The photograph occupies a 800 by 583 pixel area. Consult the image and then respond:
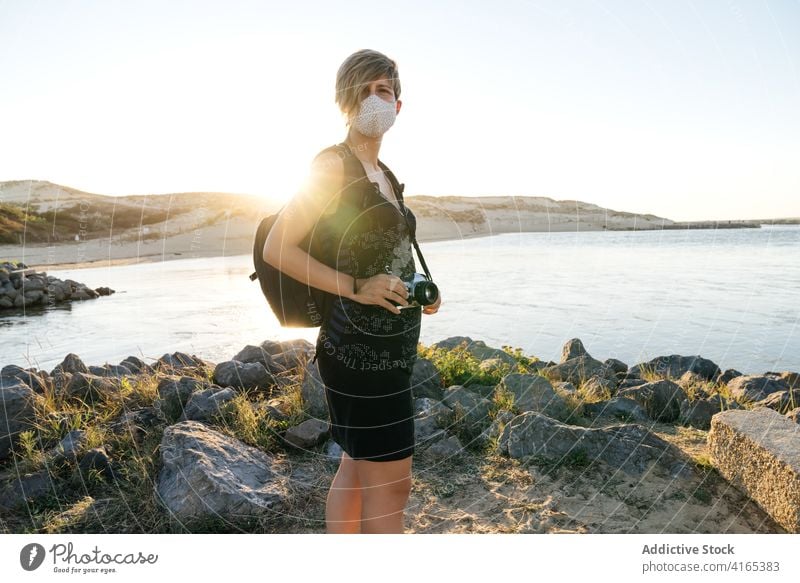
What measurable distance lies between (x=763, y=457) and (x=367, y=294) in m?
2.58

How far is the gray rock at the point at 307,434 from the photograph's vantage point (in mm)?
3873

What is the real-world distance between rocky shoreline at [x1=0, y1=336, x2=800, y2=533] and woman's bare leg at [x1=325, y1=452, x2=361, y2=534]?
1057 mm

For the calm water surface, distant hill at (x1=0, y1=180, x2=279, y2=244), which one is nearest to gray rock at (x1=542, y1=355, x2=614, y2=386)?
the calm water surface

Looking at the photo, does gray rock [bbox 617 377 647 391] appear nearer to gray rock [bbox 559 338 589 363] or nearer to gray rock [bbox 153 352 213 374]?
gray rock [bbox 559 338 589 363]

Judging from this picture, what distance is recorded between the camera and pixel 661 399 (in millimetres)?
4734

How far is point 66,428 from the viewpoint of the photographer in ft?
13.1

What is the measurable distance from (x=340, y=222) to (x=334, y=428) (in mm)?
718

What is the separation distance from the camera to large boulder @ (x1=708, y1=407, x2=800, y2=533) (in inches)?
113

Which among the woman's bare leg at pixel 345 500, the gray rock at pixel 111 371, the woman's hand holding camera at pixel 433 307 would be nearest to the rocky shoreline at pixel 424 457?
the gray rock at pixel 111 371

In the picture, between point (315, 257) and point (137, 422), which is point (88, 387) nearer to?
point (137, 422)

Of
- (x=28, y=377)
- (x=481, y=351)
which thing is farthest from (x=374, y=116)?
(x=481, y=351)

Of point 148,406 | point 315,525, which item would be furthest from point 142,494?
point 148,406

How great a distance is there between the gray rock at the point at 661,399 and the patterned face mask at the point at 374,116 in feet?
12.5
